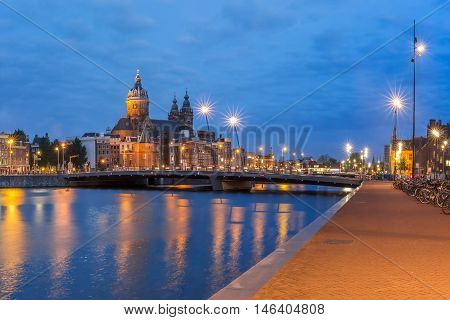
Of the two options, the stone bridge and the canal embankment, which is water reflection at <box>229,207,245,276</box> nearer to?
the stone bridge

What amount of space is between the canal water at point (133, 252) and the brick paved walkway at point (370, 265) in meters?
4.13

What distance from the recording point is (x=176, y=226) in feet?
114

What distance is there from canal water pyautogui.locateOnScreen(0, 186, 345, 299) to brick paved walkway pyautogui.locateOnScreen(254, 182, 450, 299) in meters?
4.13

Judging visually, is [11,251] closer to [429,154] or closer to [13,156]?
[13,156]

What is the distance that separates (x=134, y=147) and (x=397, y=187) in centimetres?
14530

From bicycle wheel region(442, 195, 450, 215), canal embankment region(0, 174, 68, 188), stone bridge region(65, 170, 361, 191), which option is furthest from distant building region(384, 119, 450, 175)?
bicycle wheel region(442, 195, 450, 215)

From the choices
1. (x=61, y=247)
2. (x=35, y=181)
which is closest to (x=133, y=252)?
(x=61, y=247)

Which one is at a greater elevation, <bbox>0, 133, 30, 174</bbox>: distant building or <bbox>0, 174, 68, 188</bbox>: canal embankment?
<bbox>0, 133, 30, 174</bbox>: distant building

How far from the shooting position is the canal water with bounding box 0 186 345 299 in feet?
53.8

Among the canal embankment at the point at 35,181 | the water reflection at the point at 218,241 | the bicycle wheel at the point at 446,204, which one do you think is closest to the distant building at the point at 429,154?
the canal embankment at the point at 35,181

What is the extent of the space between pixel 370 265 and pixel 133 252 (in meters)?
14.3

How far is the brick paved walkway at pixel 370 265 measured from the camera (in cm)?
879

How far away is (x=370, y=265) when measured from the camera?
35.8 feet
